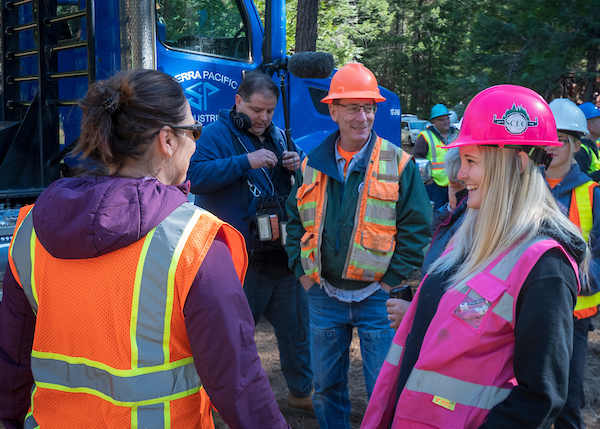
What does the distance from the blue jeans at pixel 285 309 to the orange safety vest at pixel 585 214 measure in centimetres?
160

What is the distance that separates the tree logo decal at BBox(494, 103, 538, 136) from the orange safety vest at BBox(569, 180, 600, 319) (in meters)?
1.47

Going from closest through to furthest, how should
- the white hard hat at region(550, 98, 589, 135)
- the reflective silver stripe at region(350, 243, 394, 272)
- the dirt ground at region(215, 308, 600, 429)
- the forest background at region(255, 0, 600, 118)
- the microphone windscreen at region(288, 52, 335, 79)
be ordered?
the reflective silver stripe at region(350, 243, 394, 272), the white hard hat at region(550, 98, 589, 135), the dirt ground at region(215, 308, 600, 429), the microphone windscreen at region(288, 52, 335, 79), the forest background at region(255, 0, 600, 118)

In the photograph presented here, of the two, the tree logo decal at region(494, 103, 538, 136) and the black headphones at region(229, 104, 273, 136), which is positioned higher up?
the tree logo decal at region(494, 103, 538, 136)

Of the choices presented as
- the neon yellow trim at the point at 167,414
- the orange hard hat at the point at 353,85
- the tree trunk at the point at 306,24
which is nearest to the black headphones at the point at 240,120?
the orange hard hat at the point at 353,85

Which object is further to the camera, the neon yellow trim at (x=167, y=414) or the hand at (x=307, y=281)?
the hand at (x=307, y=281)

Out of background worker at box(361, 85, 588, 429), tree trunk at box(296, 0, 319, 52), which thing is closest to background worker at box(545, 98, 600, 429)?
background worker at box(361, 85, 588, 429)

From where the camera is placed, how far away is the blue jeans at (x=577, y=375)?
9.25 feet

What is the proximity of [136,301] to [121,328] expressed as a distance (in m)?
0.08

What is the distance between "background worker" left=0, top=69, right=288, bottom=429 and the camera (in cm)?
135

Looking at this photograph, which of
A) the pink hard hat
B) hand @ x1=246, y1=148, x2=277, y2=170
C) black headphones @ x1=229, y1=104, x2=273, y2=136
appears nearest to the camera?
the pink hard hat

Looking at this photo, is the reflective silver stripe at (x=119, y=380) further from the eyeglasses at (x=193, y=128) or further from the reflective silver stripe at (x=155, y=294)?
the eyeglasses at (x=193, y=128)

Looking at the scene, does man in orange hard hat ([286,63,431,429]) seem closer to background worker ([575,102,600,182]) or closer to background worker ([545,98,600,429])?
background worker ([545,98,600,429])

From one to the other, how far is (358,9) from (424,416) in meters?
34.3

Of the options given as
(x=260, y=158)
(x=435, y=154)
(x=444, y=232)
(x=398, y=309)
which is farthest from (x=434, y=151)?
(x=398, y=309)
